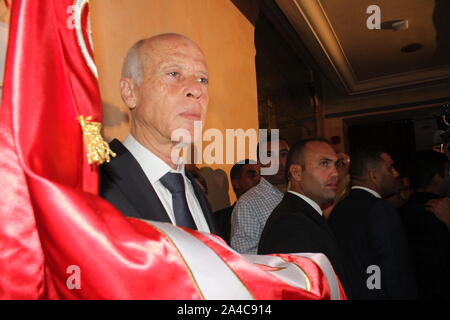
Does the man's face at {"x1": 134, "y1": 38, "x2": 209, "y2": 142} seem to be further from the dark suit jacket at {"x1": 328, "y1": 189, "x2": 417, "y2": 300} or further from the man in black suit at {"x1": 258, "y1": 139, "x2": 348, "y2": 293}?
the dark suit jacket at {"x1": 328, "y1": 189, "x2": 417, "y2": 300}

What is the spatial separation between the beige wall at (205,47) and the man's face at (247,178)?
0.14 metres

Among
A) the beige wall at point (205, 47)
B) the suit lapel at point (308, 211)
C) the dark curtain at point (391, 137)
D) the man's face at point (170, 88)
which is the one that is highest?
the dark curtain at point (391, 137)

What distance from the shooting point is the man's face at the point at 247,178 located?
2.55m

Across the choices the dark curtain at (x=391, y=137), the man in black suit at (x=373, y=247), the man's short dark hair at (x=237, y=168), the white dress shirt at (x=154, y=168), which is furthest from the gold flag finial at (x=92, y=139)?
the dark curtain at (x=391, y=137)

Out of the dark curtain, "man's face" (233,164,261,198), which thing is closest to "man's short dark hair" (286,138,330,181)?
"man's face" (233,164,261,198)

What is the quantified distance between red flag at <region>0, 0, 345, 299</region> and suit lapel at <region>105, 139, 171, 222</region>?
280mm

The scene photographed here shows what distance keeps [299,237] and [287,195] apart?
0.36 meters

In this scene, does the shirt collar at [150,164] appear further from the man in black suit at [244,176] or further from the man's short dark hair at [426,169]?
the man's short dark hair at [426,169]

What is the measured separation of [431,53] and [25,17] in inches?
254

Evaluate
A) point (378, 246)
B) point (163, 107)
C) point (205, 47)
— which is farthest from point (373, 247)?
point (205, 47)

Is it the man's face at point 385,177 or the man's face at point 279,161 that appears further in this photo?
the man's face at point 279,161

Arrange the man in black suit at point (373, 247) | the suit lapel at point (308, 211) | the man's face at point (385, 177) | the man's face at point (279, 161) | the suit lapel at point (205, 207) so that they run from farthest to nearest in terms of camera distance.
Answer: the man's face at point (279, 161) < the man's face at point (385, 177) < the man in black suit at point (373, 247) < the suit lapel at point (308, 211) < the suit lapel at point (205, 207)

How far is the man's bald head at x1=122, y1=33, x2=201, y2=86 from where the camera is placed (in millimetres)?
991

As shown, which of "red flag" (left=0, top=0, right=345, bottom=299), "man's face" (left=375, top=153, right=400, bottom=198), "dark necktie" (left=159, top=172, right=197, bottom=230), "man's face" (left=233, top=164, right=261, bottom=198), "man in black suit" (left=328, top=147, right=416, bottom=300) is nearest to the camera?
"red flag" (left=0, top=0, right=345, bottom=299)
